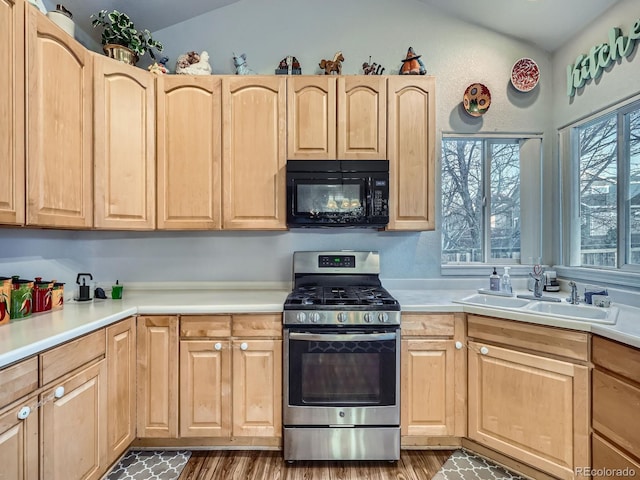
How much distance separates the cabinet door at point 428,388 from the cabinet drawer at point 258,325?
776 mm

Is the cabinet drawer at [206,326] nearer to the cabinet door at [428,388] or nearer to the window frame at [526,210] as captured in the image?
the cabinet door at [428,388]

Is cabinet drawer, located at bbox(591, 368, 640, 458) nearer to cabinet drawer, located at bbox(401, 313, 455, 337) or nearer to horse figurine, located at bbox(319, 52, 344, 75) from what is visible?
cabinet drawer, located at bbox(401, 313, 455, 337)

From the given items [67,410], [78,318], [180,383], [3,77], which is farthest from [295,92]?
[67,410]

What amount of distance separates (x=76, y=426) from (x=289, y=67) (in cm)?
246

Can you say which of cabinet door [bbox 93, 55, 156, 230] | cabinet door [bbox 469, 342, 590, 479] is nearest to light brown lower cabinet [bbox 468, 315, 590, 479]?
cabinet door [bbox 469, 342, 590, 479]

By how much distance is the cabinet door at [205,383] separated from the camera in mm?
1918

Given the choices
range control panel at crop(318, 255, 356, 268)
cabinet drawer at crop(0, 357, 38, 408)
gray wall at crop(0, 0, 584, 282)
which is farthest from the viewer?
gray wall at crop(0, 0, 584, 282)

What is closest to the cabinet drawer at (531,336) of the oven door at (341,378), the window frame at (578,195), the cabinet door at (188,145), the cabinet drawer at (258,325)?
the oven door at (341,378)

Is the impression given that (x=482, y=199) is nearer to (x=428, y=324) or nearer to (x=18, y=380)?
(x=428, y=324)

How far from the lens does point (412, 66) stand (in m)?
2.31

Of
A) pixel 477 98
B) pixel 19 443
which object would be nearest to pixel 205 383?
pixel 19 443

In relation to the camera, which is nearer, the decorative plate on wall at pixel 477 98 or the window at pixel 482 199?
the decorative plate on wall at pixel 477 98

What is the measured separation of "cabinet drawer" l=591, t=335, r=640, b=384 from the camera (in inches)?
52.0

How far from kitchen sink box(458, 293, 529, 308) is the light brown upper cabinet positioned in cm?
116
